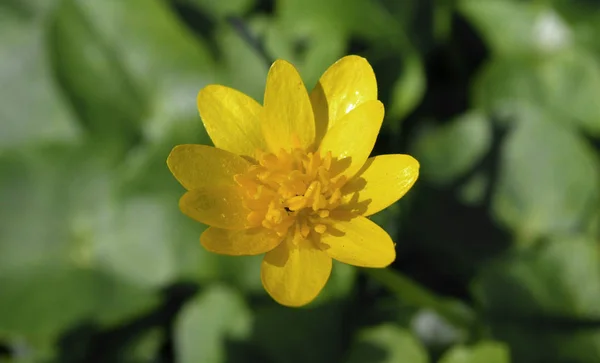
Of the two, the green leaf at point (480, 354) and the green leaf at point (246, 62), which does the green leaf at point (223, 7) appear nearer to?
the green leaf at point (246, 62)

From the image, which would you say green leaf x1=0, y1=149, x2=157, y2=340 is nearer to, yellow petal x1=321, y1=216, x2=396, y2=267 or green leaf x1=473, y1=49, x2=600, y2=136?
yellow petal x1=321, y1=216, x2=396, y2=267

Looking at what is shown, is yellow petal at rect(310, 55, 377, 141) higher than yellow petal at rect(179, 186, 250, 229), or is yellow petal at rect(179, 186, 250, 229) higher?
yellow petal at rect(310, 55, 377, 141)

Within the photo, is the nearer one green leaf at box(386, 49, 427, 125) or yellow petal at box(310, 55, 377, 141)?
yellow petal at box(310, 55, 377, 141)

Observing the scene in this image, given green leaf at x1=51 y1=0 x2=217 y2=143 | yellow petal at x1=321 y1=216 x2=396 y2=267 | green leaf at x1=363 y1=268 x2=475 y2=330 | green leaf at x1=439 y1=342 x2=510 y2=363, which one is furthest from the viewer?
green leaf at x1=51 y1=0 x2=217 y2=143

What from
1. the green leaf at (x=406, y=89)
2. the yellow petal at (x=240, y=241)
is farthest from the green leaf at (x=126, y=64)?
the yellow petal at (x=240, y=241)

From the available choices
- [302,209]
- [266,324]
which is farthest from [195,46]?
[302,209]

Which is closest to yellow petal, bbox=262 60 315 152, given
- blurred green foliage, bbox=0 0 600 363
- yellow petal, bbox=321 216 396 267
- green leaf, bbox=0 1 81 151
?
yellow petal, bbox=321 216 396 267
